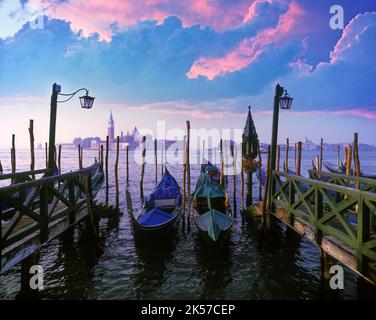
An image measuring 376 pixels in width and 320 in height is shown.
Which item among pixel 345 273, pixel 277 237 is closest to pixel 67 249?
pixel 277 237

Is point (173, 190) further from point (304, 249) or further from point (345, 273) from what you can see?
point (345, 273)

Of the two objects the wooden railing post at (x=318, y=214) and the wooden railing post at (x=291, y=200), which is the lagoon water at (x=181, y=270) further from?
the wooden railing post at (x=318, y=214)

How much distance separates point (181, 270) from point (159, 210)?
8.93 ft

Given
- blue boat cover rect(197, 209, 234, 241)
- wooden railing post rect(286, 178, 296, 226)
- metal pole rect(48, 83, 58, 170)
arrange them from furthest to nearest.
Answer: blue boat cover rect(197, 209, 234, 241) → metal pole rect(48, 83, 58, 170) → wooden railing post rect(286, 178, 296, 226)

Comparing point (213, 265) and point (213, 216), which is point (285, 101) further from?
point (213, 265)

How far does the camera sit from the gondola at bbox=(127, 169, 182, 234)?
9133 millimetres

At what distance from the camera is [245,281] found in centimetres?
708

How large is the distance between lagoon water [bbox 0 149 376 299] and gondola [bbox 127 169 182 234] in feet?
2.68

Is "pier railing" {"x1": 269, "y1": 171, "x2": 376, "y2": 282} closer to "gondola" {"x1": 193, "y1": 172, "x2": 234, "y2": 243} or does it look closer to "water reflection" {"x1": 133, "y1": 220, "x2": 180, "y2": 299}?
"gondola" {"x1": 193, "y1": 172, "x2": 234, "y2": 243}

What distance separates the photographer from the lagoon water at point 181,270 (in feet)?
21.3

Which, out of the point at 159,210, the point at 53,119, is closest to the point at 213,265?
the point at 159,210

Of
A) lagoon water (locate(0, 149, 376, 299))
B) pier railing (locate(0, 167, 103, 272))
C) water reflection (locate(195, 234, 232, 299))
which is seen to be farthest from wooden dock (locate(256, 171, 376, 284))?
A: pier railing (locate(0, 167, 103, 272))
